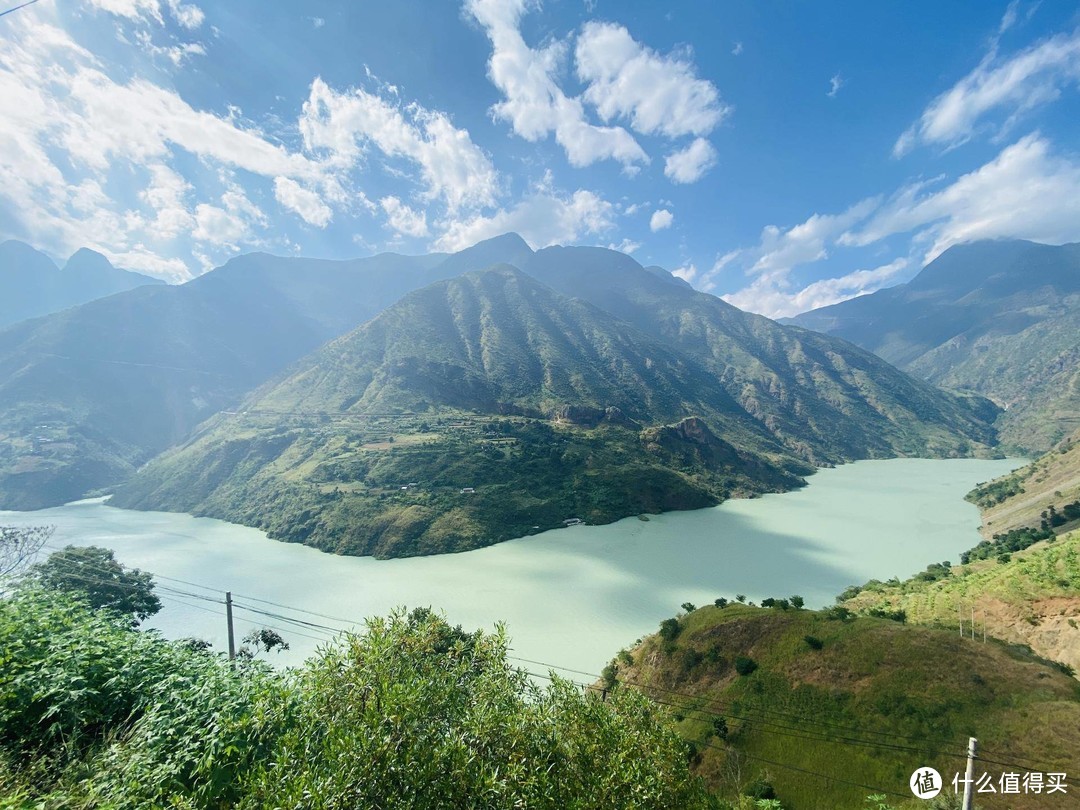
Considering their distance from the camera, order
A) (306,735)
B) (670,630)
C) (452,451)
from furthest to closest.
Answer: (452,451)
(670,630)
(306,735)

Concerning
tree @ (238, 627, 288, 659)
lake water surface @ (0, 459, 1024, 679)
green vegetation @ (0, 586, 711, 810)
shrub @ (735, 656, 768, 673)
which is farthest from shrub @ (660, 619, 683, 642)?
tree @ (238, 627, 288, 659)

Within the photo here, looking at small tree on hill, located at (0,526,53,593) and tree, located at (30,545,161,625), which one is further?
small tree on hill, located at (0,526,53,593)

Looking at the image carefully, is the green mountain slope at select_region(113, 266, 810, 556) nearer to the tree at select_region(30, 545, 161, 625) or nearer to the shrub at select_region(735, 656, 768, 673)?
the tree at select_region(30, 545, 161, 625)

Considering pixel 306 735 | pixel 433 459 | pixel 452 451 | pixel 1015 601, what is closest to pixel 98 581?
pixel 306 735

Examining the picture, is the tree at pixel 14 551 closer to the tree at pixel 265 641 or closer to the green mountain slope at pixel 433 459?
the tree at pixel 265 641

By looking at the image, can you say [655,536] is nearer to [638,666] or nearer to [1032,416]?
[638,666]

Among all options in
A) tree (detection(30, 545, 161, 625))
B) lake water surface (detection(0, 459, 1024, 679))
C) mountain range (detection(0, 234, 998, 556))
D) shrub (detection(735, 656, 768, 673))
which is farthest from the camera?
mountain range (detection(0, 234, 998, 556))

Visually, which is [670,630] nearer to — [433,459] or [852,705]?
[852,705]
